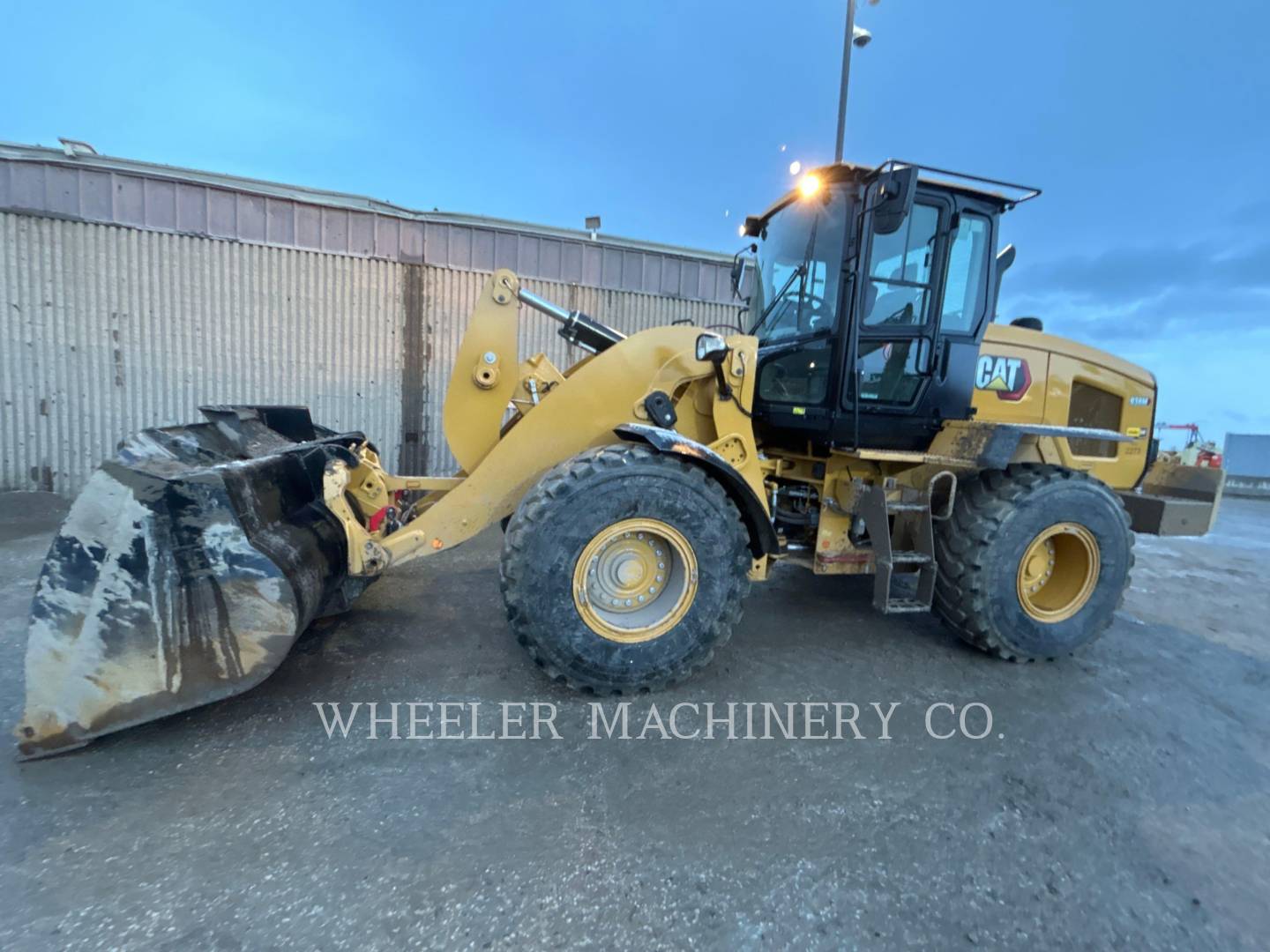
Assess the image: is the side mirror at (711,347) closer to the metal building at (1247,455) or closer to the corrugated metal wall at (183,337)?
the corrugated metal wall at (183,337)

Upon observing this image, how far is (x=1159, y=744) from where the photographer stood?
9.36 ft

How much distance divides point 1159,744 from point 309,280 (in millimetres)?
9129

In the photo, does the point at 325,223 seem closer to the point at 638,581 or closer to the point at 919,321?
the point at 638,581

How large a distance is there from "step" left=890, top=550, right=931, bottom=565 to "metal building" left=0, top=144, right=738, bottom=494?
4.18 metres

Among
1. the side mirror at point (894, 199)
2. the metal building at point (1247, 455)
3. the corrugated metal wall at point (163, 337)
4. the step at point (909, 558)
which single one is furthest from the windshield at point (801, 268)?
the metal building at point (1247, 455)

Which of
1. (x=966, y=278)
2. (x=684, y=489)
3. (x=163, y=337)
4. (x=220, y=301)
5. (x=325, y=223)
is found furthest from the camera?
(x=325, y=223)

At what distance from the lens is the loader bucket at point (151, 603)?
2.28 metres

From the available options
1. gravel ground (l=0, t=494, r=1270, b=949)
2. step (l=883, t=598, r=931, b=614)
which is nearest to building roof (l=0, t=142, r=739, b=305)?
step (l=883, t=598, r=931, b=614)

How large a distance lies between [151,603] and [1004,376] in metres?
4.76

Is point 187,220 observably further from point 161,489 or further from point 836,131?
point 836,131

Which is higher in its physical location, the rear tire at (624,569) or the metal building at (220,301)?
the metal building at (220,301)

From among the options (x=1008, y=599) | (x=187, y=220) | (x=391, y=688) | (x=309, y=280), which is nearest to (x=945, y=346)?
(x=1008, y=599)

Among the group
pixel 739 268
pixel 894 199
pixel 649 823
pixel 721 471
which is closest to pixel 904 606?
pixel 721 471

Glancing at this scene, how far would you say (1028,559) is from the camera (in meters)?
3.71
